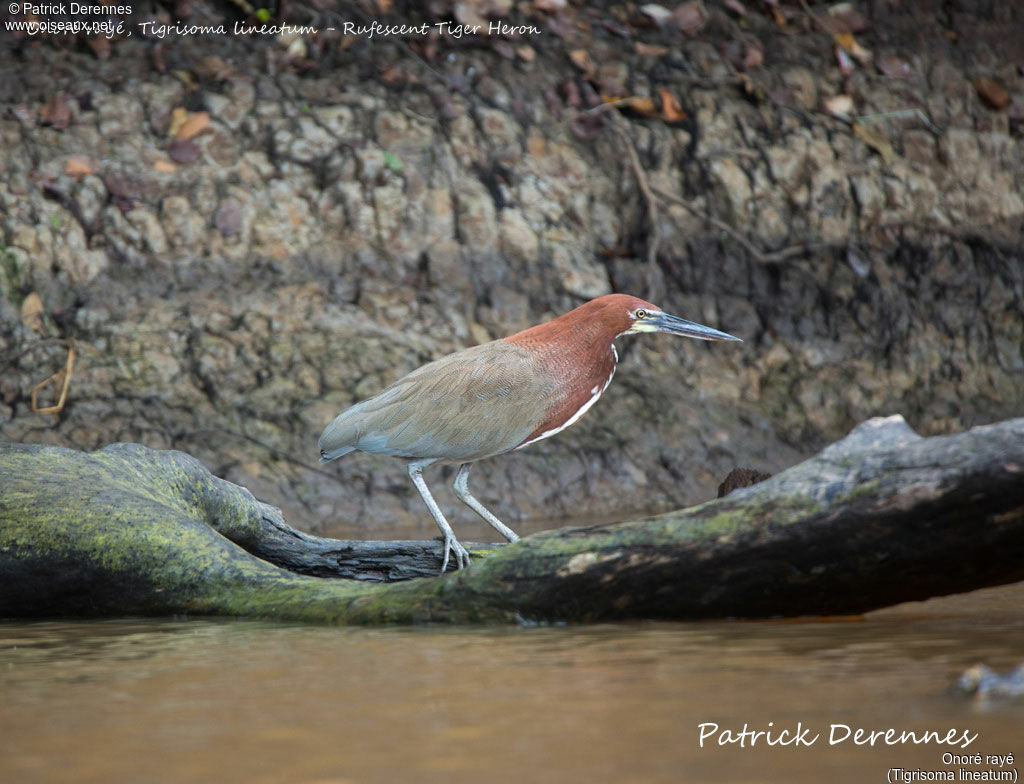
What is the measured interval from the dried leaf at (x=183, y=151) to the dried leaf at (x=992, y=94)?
6259 mm

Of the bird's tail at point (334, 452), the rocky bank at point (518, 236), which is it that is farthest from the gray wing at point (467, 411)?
the rocky bank at point (518, 236)

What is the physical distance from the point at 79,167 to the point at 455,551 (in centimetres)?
470

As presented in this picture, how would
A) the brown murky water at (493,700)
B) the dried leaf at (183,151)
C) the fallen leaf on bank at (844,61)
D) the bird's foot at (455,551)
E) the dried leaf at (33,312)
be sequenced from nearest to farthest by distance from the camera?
the brown murky water at (493,700) < the bird's foot at (455,551) < the dried leaf at (33,312) < the dried leaf at (183,151) < the fallen leaf on bank at (844,61)

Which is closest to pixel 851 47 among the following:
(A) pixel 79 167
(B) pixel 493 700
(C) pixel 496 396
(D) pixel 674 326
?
(D) pixel 674 326

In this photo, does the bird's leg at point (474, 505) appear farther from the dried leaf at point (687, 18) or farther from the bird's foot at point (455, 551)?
the dried leaf at point (687, 18)

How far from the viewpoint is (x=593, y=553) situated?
12.2 ft

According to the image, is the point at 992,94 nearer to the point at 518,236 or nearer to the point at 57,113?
the point at 518,236

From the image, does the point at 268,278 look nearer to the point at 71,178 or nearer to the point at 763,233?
the point at 71,178

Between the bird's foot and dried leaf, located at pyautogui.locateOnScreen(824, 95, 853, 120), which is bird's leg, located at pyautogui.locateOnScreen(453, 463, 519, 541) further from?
dried leaf, located at pyautogui.locateOnScreen(824, 95, 853, 120)

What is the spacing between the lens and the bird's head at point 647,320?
5.00 m

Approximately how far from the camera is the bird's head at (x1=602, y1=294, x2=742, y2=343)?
5.00 meters

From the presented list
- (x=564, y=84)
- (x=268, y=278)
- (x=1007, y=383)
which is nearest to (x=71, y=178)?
(x=268, y=278)

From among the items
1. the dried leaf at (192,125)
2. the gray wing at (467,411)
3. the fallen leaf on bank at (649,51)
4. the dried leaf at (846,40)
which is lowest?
the gray wing at (467,411)

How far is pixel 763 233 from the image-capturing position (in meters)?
8.80
